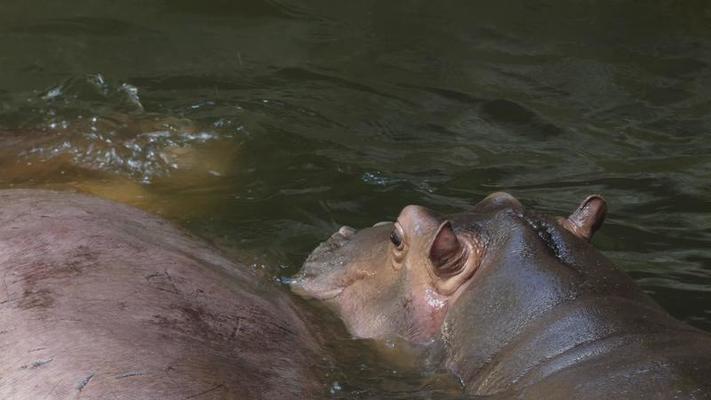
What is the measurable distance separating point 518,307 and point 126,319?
118cm

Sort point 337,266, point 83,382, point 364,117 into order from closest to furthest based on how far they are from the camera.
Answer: point 83,382
point 337,266
point 364,117

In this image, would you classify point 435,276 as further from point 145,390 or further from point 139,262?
point 145,390

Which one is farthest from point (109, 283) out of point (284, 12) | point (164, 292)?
point (284, 12)

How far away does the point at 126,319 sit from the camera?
3.16 metres

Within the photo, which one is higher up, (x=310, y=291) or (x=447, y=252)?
(x=447, y=252)

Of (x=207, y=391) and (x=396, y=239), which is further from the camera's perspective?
(x=396, y=239)

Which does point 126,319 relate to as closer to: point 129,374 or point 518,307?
point 129,374

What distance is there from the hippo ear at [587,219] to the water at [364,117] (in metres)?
0.80

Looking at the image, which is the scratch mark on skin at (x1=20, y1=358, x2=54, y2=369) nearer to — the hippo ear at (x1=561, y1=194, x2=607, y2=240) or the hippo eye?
the hippo eye

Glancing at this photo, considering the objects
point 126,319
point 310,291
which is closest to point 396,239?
point 310,291

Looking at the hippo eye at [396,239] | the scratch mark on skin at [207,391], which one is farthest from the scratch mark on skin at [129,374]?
the hippo eye at [396,239]

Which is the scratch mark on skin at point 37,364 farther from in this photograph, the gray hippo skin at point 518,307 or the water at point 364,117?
the gray hippo skin at point 518,307

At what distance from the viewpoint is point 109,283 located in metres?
3.33

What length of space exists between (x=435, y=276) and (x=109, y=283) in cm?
112
